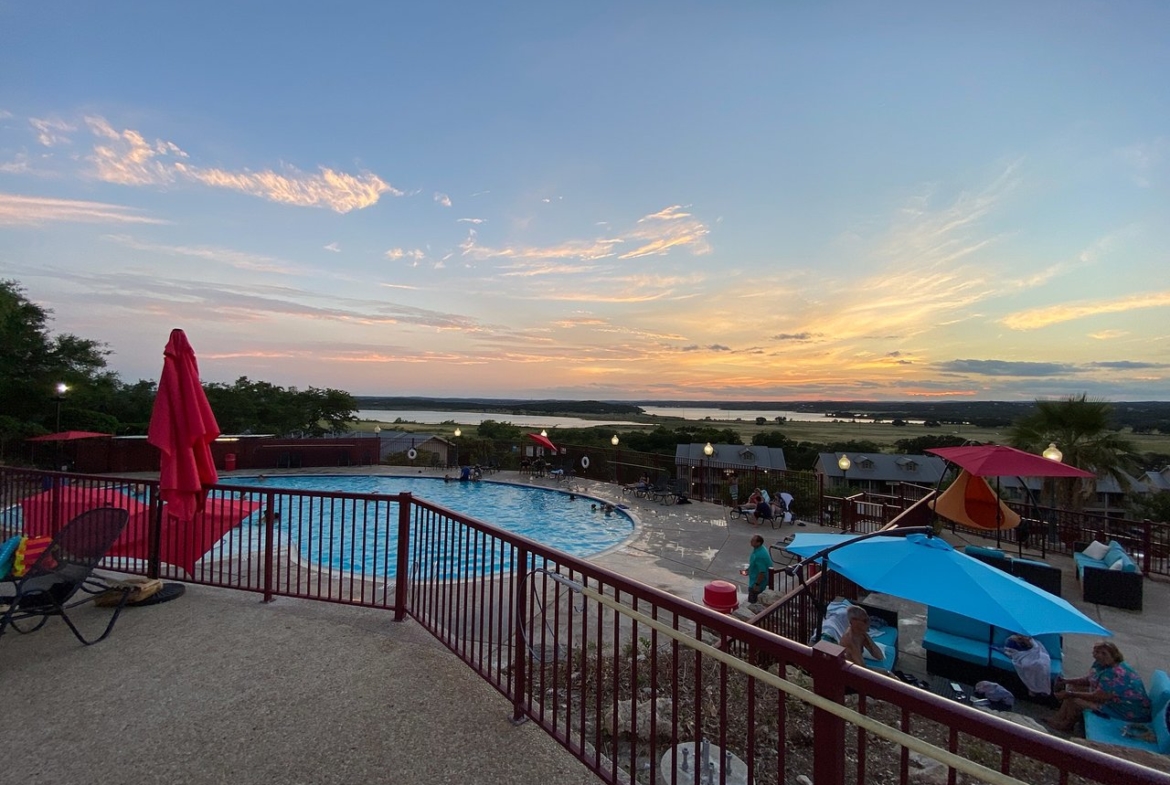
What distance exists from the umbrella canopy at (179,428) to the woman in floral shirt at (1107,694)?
7792mm

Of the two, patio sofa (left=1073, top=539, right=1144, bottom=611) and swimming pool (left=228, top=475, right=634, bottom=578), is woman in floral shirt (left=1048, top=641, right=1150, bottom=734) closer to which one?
patio sofa (left=1073, top=539, right=1144, bottom=611)

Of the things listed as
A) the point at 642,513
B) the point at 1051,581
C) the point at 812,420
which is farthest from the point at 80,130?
the point at 812,420

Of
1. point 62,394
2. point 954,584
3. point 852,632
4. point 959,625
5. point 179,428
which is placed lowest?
point 959,625

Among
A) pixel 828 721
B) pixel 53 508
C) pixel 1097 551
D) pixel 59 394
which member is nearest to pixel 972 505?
pixel 1097 551

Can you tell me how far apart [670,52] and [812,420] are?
153 meters

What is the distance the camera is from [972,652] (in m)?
5.09

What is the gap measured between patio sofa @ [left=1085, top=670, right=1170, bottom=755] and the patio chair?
8.07m

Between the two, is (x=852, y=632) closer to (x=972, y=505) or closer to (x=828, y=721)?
(x=828, y=721)

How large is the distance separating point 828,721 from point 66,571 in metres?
5.49

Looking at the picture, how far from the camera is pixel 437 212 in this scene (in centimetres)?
1493

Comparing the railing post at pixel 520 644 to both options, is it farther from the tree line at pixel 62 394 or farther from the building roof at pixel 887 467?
the building roof at pixel 887 467

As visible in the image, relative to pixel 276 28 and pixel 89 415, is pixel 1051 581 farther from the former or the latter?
pixel 89 415

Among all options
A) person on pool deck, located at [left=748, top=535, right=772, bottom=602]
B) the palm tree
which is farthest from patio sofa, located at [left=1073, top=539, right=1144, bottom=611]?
the palm tree

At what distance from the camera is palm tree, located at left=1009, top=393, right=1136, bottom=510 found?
15711 millimetres
